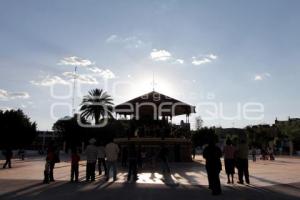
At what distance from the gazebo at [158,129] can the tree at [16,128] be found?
33282mm

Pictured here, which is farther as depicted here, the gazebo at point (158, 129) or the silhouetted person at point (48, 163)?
the gazebo at point (158, 129)

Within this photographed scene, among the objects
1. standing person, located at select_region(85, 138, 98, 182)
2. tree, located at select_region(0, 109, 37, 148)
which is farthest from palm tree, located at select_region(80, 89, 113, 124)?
standing person, located at select_region(85, 138, 98, 182)

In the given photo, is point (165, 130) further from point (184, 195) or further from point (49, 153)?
point (184, 195)

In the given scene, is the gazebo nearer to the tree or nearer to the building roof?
the building roof

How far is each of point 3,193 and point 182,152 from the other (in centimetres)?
2272

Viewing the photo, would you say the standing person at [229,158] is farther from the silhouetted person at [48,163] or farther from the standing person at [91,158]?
the silhouetted person at [48,163]

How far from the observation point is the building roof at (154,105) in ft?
112

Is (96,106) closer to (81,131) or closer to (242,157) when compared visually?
(81,131)

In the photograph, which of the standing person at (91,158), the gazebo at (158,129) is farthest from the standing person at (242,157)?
the gazebo at (158,129)

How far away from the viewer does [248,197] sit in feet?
35.6

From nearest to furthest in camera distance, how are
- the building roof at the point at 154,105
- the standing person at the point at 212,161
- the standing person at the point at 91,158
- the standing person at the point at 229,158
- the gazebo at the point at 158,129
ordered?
the standing person at the point at 212,161 < the standing person at the point at 229,158 < the standing person at the point at 91,158 < the gazebo at the point at 158,129 < the building roof at the point at 154,105

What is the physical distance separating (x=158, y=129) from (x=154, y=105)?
2.15 metres

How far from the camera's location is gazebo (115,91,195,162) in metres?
31.6

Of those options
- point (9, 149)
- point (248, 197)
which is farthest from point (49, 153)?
point (9, 149)
